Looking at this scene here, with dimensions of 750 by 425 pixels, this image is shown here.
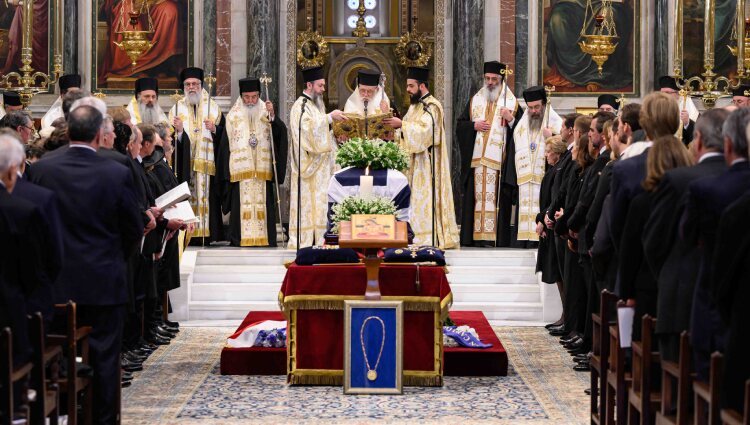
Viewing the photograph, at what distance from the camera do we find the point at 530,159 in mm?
15461

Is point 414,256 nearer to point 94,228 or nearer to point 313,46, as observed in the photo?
point 94,228

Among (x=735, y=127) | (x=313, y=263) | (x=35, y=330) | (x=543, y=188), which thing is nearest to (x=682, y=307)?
(x=735, y=127)

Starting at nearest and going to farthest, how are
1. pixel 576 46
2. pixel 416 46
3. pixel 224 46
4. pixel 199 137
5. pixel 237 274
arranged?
pixel 237 274 → pixel 199 137 → pixel 224 46 → pixel 576 46 → pixel 416 46

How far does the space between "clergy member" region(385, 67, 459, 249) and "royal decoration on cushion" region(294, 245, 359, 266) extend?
4.62 m

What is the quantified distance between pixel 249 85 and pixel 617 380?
953 centimetres

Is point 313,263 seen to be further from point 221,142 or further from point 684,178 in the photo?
point 221,142

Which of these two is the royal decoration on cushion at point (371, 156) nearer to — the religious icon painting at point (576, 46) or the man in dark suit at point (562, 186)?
the man in dark suit at point (562, 186)

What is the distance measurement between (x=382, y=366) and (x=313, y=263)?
985 mm

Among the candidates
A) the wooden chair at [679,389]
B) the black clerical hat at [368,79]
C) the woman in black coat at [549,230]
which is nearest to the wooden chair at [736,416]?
the wooden chair at [679,389]

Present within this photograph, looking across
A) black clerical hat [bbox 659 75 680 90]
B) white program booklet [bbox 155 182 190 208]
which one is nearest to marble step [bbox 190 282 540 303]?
black clerical hat [bbox 659 75 680 90]

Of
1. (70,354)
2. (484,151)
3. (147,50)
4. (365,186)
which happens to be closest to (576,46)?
(484,151)

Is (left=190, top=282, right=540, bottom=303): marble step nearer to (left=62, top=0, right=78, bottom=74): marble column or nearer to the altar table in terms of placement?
the altar table

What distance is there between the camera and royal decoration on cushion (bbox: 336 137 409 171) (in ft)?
36.2

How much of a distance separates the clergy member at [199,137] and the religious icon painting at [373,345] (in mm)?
6799
